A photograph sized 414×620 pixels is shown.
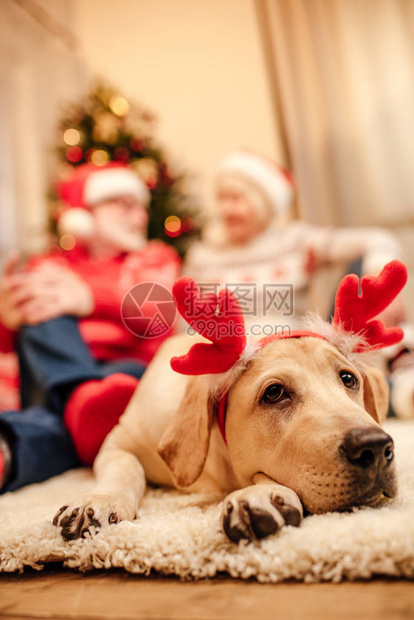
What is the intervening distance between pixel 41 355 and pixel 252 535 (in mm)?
1235

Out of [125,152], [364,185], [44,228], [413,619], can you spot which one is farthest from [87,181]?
[413,619]

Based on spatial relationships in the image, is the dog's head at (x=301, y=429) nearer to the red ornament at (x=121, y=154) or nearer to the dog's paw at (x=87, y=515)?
the dog's paw at (x=87, y=515)

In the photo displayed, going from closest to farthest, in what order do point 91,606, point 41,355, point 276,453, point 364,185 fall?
point 91,606 < point 276,453 < point 41,355 < point 364,185

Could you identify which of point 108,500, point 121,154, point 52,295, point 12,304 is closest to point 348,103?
point 121,154

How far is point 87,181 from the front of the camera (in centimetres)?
275

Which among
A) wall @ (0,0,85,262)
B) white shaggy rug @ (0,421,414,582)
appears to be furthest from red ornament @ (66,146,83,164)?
white shaggy rug @ (0,421,414,582)

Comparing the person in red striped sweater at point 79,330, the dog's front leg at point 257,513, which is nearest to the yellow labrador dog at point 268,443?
the dog's front leg at point 257,513

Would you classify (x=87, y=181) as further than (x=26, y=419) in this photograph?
Yes

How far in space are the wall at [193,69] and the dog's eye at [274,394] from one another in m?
3.24

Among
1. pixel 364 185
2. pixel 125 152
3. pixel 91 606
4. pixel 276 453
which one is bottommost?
pixel 91 606

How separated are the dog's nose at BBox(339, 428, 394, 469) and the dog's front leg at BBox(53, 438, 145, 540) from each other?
0.46 m

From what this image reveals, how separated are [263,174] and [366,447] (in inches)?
88.5

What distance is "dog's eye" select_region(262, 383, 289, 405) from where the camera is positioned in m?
0.96

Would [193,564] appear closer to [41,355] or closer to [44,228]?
[41,355]
